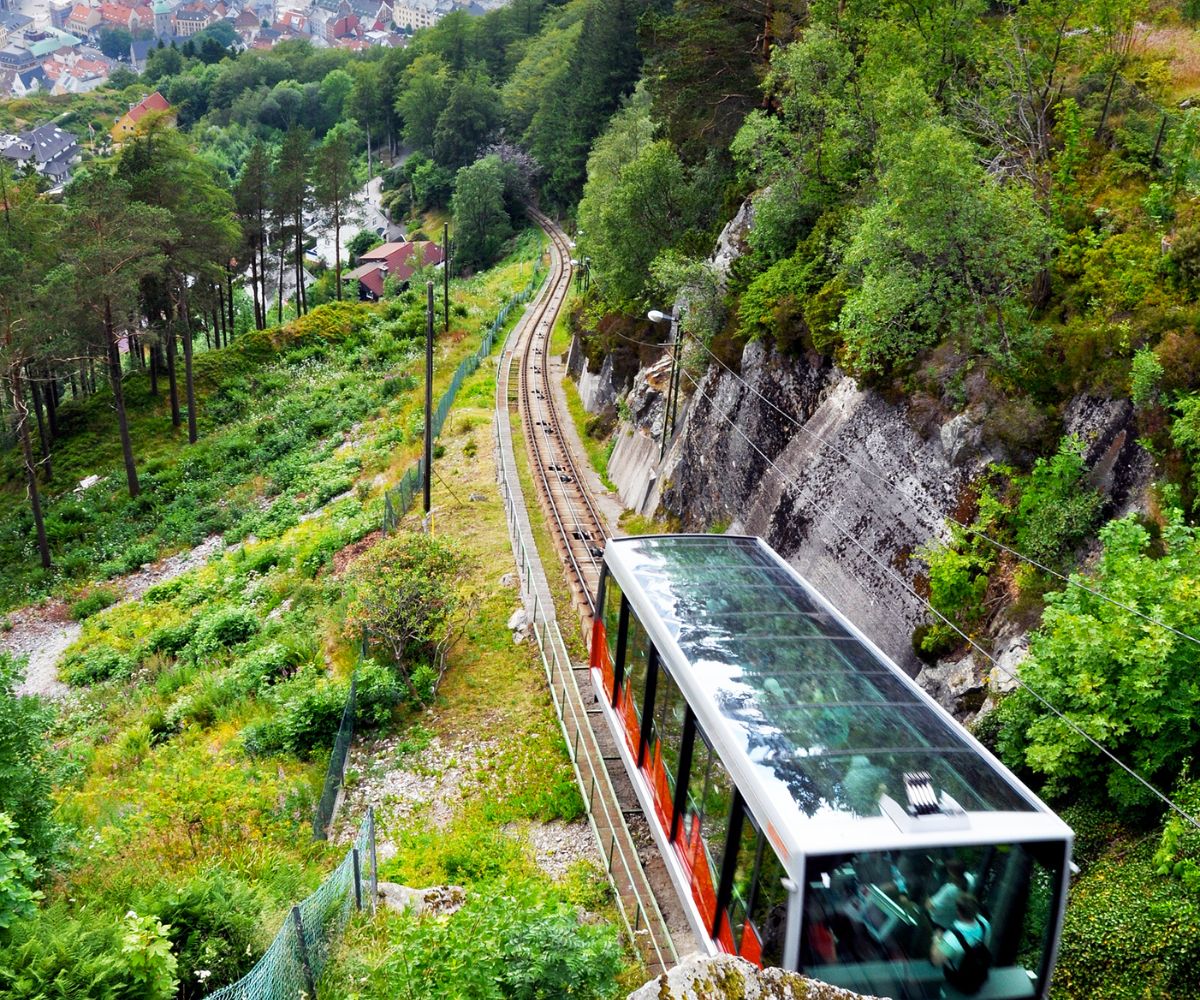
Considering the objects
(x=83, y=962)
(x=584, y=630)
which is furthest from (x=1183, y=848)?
(x=584, y=630)

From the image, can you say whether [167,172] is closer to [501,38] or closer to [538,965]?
[538,965]

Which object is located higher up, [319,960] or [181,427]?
[319,960]

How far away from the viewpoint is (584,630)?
849 inches

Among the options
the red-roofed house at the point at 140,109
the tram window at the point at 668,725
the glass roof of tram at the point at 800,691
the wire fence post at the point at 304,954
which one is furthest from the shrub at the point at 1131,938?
the red-roofed house at the point at 140,109

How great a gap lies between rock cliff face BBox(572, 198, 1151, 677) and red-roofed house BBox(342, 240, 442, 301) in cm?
6317

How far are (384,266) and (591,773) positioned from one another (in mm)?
84232

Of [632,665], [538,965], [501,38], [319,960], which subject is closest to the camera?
[538,965]

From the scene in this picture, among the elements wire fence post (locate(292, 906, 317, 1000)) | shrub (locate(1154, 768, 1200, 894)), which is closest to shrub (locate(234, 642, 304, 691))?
wire fence post (locate(292, 906, 317, 1000))

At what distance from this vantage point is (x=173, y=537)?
3706 cm

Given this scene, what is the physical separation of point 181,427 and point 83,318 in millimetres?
10701

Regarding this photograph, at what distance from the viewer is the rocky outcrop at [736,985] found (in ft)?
15.7

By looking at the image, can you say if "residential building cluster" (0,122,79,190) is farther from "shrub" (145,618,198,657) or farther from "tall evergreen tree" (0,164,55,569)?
"shrub" (145,618,198,657)

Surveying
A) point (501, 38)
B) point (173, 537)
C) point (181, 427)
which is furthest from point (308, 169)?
point (501, 38)

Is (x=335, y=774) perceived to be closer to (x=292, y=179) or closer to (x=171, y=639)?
(x=171, y=639)
